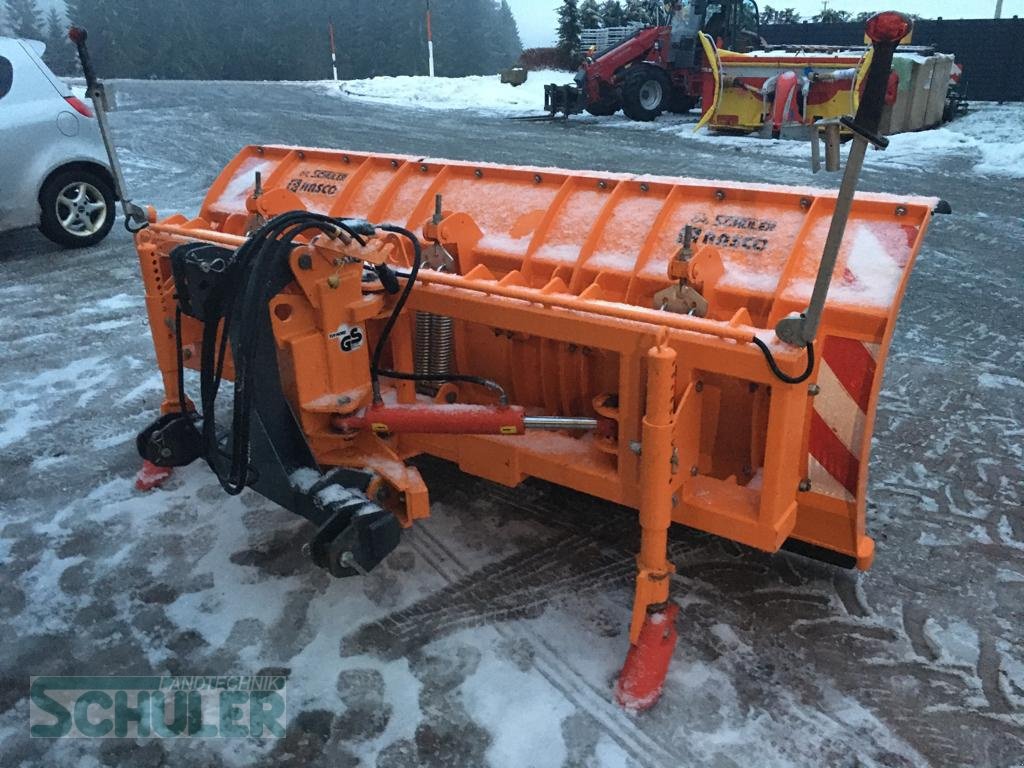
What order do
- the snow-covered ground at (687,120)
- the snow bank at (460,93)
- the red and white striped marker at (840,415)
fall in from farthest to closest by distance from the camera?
the snow bank at (460,93), the snow-covered ground at (687,120), the red and white striped marker at (840,415)

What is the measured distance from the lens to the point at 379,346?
3.26m

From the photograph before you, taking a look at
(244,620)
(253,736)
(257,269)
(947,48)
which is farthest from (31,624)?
(947,48)

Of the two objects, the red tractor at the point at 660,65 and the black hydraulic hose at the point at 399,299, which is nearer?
the black hydraulic hose at the point at 399,299

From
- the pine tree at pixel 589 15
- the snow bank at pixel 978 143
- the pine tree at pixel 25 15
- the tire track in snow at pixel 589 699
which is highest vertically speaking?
the pine tree at pixel 25 15

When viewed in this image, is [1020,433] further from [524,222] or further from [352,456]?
[352,456]

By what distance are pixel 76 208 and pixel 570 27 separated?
2375 centimetres

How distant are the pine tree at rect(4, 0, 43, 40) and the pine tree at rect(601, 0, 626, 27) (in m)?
32.4

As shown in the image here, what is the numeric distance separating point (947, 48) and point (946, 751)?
23.1 metres

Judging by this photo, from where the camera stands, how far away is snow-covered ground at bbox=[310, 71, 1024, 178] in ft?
41.1

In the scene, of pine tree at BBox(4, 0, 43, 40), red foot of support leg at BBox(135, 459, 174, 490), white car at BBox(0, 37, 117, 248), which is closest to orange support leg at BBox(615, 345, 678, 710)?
red foot of support leg at BBox(135, 459, 174, 490)

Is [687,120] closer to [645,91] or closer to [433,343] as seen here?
[645,91]

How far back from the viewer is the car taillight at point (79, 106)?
8336mm

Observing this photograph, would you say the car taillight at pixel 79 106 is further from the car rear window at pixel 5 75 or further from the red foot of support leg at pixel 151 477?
the red foot of support leg at pixel 151 477

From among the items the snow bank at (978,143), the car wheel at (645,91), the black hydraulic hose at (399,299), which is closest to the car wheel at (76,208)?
the black hydraulic hose at (399,299)
